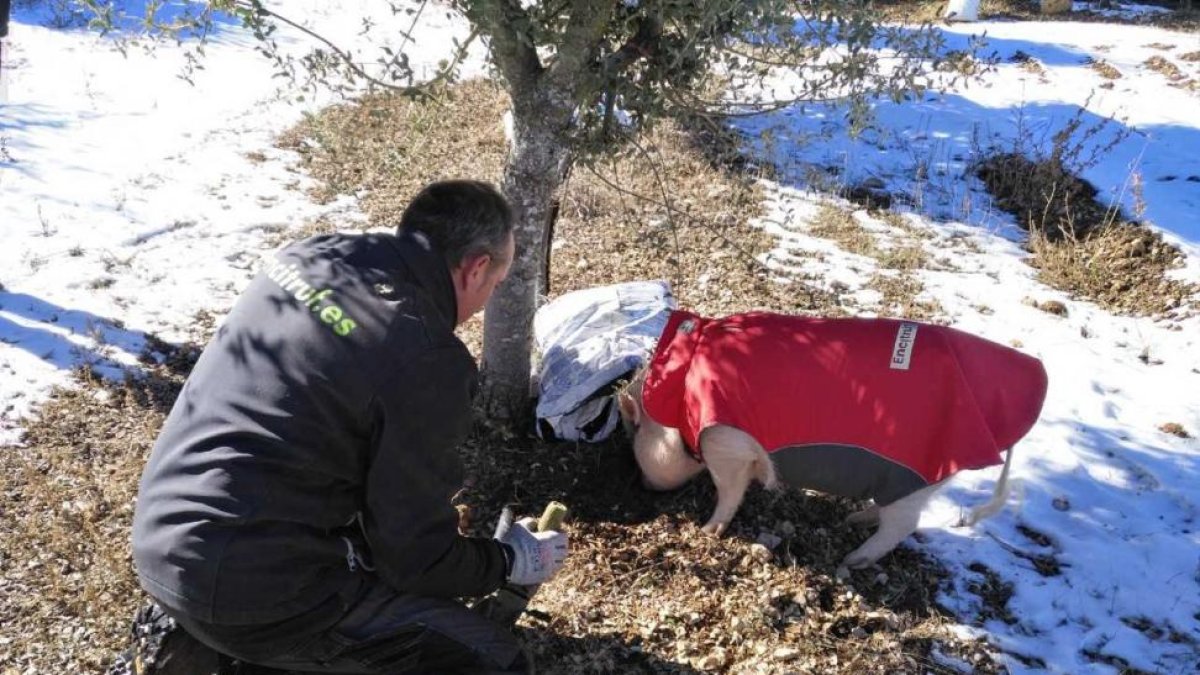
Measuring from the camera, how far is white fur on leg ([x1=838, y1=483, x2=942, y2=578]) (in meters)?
3.38

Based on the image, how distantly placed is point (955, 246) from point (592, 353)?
11.3ft

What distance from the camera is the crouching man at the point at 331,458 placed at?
7.15ft

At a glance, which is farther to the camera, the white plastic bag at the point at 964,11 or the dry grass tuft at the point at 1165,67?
the white plastic bag at the point at 964,11

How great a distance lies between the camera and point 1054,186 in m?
6.66

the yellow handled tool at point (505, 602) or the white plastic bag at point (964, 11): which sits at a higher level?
the white plastic bag at point (964, 11)

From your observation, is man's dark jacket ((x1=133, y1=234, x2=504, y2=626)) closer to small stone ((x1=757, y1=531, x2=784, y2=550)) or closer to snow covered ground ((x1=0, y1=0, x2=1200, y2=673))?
small stone ((x1=757, y1=531, x2=784, y2=550))

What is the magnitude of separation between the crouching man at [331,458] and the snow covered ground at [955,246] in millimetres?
2201

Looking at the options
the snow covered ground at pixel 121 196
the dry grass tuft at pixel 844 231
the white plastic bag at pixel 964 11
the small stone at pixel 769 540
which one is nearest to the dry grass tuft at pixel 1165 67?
the white plastic bag at pixel 964 11

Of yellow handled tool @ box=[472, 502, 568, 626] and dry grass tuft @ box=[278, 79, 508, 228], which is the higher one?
dry grass tuft @ box=[278, 79, 508, 228]

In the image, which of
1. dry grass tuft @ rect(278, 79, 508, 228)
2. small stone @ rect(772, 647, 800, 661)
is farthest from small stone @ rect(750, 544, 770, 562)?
dry grass tuft @ rect(278, 79, 508, 228)

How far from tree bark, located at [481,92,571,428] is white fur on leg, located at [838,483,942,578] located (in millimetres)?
1669

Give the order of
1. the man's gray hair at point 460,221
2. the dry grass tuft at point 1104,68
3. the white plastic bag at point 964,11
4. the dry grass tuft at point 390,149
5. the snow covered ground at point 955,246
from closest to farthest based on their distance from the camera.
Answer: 1. the man's gray hair at point 460,221
2. the snow covered ground at point 955,246
3. the dry grass tuft at point 390,149
4. the dry grass tuft at point 1104,68
5. the white plastic bag at point 964,11

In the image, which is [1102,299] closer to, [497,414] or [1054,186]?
[1054,186]

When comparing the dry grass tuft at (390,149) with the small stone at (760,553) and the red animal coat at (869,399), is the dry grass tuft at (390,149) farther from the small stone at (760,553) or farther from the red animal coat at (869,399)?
the small stone at (760,553)
